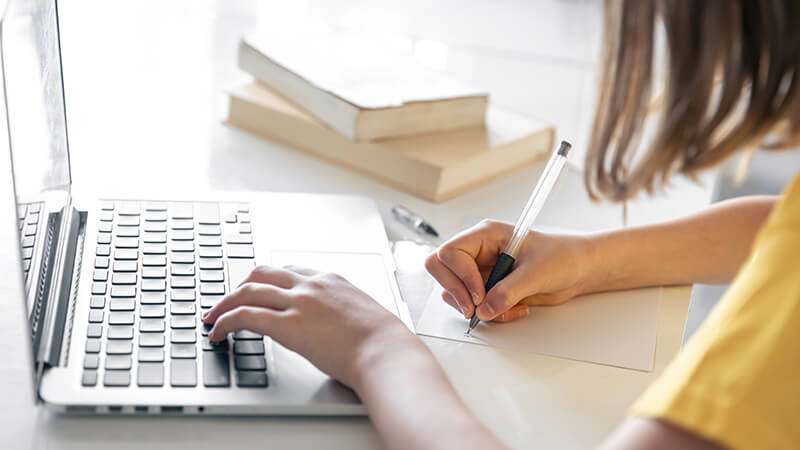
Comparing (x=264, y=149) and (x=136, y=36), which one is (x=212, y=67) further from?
(x=264, y=149)

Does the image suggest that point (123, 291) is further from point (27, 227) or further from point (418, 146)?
point (418, 146)

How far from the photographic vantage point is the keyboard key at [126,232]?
33.4 inches

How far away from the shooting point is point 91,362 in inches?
25.8

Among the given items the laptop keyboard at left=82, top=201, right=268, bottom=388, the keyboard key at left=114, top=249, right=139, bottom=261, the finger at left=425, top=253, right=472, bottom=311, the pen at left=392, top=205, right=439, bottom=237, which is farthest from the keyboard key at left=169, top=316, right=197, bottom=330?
the pen at left=392, top=205, right=439, bottom=237

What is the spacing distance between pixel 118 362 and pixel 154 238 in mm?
212

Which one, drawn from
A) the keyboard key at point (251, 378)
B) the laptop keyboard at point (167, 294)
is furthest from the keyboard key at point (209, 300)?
the keyboard key at point (251, 378)

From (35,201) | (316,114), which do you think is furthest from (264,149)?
(35,201)

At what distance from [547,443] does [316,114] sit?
61cm

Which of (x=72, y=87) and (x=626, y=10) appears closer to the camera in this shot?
(x=626, y=10)

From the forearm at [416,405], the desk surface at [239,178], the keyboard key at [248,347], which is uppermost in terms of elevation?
the forearm at [416,405]

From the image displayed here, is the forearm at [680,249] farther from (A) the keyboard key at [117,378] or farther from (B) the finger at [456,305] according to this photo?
(A) the keyboard key at [117,378]

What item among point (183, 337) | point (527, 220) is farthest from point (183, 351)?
point (527, 220)

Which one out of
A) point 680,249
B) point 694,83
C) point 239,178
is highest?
point 694,83

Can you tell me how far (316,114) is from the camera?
1131mm
